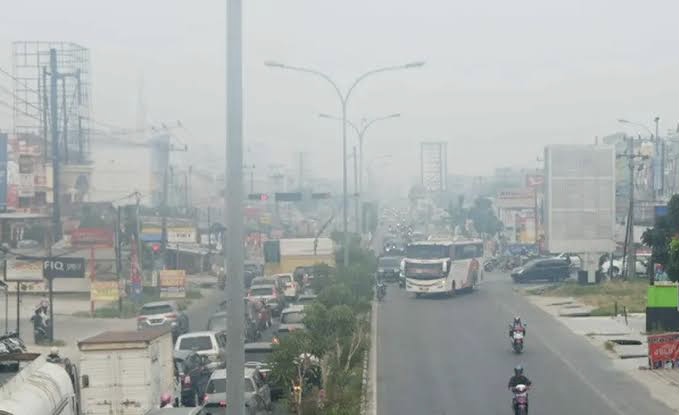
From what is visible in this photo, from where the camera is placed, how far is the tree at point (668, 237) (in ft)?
68.2

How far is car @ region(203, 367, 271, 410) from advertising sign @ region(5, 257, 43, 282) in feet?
59.7

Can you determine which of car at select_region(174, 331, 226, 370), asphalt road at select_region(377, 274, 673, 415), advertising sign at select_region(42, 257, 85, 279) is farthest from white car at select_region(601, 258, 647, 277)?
car at select_region(174, 331, 226, 370)

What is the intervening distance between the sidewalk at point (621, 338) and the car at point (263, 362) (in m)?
6.62

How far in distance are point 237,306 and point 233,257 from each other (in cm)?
37

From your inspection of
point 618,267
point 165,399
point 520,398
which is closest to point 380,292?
point 618,267

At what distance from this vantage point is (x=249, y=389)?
53.7 feet

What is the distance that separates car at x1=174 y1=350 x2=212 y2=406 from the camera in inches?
760

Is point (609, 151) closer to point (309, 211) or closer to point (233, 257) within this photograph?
point (233, 257)

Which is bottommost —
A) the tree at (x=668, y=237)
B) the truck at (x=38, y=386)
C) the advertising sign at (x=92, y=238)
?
the truck at (x=38, y=386)

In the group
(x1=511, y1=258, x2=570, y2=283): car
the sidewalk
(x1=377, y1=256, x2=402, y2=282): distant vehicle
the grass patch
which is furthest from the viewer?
(x1=377, y1=256, x2=402, y2=282): distant vehicle

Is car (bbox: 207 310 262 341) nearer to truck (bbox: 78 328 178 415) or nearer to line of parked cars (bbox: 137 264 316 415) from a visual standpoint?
line of parked cars (bbox: 137 264 316 415)

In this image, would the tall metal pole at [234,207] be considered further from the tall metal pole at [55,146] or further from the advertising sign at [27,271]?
the tall metal pole at [55,146]

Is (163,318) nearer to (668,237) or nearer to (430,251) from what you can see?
(668,237)

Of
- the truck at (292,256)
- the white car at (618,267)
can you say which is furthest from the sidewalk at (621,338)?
the truck at (292,256)
